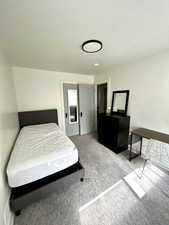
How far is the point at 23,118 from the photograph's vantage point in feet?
9.42

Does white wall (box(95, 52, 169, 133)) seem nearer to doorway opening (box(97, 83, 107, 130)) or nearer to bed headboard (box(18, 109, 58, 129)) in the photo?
doorway opening (box(97, 83, 107, 130))

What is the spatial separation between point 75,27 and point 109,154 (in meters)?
2.69

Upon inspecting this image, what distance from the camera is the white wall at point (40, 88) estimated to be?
2836 millimetres

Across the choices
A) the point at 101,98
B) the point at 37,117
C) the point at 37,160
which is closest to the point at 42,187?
Answer: the point at 37,160

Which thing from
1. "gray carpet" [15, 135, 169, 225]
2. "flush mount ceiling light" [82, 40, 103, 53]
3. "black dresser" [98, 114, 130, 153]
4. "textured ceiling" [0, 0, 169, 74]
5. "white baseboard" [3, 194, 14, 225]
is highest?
"textured ceiling" [0, 0, 169, 74]

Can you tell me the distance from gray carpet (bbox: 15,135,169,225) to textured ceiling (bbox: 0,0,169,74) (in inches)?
93.7

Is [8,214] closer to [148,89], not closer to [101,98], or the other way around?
[148,89]

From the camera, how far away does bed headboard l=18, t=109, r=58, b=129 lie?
2874mm

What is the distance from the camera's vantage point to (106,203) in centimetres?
138

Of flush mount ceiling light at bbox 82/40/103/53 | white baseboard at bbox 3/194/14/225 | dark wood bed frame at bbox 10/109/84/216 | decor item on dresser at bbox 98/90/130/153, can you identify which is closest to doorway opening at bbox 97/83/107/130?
decor item on dresser at bbox 98/90/130/153

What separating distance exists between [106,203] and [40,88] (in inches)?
126

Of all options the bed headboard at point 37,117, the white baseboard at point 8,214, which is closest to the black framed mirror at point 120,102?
the bed headboard at point 37,117

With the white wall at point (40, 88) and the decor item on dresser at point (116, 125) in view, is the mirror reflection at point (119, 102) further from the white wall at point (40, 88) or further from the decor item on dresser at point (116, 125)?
the white wall at point (40, 88)

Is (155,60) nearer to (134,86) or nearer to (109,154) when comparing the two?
(134,86)
